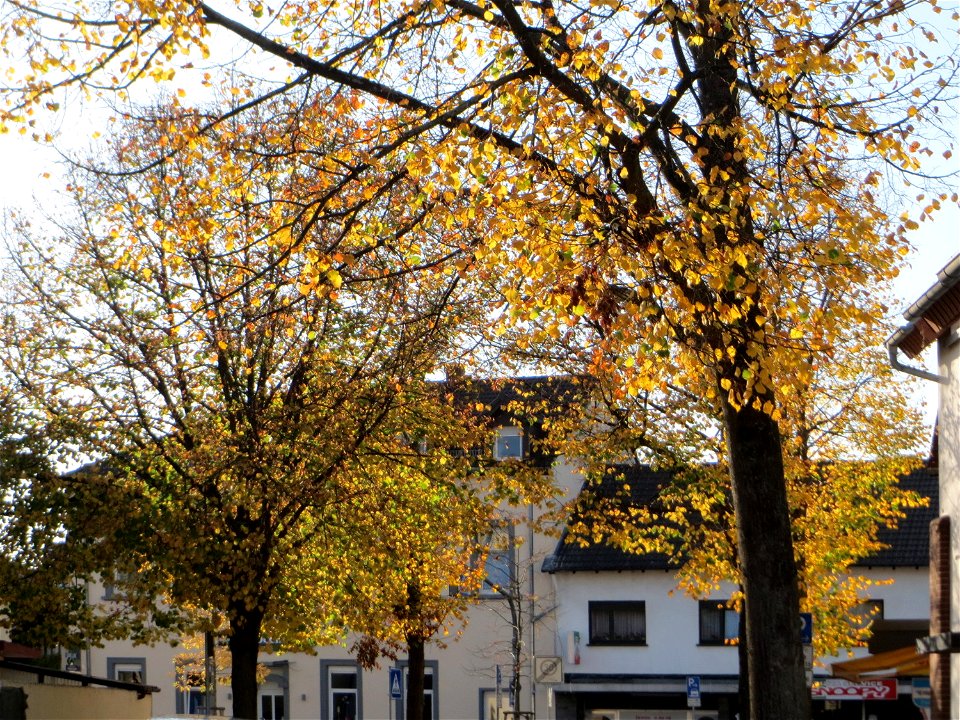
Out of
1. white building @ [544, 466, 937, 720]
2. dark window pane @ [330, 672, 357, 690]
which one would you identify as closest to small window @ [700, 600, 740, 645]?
white building @ [544, 466, 937, 720]

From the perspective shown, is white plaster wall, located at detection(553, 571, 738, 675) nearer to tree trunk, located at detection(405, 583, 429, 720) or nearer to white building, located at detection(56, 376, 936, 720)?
white building, located at detection(56, 376, 936, 720)

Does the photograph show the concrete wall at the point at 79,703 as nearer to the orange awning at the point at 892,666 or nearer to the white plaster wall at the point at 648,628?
the orange awning at the point at 892,666

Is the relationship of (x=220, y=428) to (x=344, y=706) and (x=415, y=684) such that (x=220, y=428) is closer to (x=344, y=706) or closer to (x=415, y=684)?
(x=415, y=684)

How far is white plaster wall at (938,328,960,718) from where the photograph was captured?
15.5 meters

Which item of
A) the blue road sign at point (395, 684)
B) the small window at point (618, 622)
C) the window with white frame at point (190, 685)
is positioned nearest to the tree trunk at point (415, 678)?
the blue road sign at point (395, 684)

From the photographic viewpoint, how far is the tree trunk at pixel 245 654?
70.8 ft

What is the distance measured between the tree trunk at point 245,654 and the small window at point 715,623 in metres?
22.4

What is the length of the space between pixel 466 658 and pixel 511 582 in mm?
3363

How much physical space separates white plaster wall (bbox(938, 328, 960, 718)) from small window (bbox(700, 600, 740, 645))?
26209 millimetres

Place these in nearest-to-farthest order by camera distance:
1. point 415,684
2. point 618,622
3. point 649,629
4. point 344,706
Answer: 1. point 415,684
2. point 649,629
3. point 618,622
4. point 344,706

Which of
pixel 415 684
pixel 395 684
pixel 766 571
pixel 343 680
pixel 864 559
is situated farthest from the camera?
pixel 343 680

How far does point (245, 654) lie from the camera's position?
72.2 feet

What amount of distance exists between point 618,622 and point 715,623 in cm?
291

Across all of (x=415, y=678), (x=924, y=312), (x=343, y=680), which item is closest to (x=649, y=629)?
(x=343, y=680)
